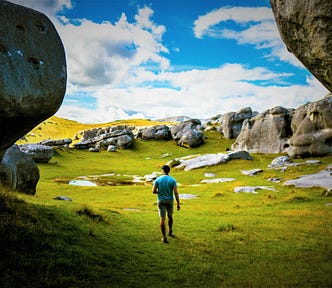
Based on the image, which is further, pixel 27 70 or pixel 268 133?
pixel 268 133

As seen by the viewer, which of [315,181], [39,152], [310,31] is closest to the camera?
[310,31]

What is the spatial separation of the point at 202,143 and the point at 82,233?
3583 inches

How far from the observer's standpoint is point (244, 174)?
49.6 m

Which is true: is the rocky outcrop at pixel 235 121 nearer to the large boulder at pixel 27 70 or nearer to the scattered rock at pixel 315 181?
the scattered rock at pixel 315 181

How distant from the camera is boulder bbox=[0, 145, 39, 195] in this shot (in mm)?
21356

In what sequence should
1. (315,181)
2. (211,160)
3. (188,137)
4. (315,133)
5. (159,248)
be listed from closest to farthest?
(159,248), (315,181), (315,133), (211,160), (188,137)

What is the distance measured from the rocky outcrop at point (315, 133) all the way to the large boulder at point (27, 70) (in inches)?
2327

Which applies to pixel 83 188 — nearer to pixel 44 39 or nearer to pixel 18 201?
pixel 18 201

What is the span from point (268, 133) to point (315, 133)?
1727 cm

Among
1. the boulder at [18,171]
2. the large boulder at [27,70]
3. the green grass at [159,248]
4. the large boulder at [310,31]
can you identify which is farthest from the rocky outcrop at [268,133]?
the large boulder at [27,70]

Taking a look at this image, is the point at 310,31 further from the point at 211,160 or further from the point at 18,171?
the point at 211,160

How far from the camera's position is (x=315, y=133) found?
201 ft

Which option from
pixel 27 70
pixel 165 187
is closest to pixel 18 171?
pixel 165 187

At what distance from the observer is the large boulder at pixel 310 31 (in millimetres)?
9484
